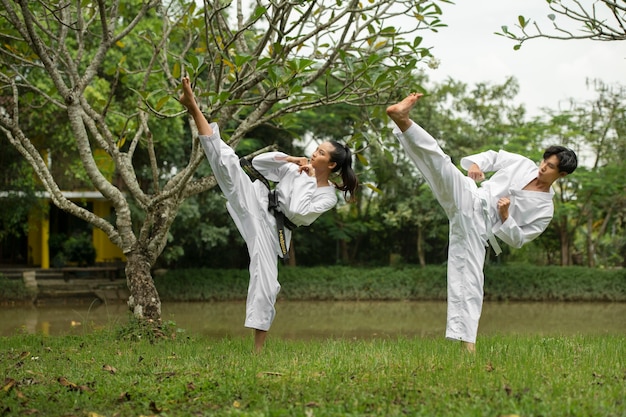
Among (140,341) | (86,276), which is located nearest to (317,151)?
(140,341)

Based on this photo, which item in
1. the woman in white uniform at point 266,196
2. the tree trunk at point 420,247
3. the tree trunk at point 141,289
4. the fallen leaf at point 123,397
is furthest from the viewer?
the tree trunk at point 420,247

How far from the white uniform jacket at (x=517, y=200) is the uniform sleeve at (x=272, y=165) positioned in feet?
4.16

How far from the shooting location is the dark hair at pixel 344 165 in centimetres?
548

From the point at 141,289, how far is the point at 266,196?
2.08 meters

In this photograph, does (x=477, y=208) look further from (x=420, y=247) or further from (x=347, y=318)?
(x=420, y=247)

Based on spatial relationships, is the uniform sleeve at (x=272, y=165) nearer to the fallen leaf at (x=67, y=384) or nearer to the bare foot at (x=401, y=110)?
the bare foot at (x=401, y=110)

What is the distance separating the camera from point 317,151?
5.50m

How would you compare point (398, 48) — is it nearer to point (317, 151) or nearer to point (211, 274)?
→ point (317, 151)

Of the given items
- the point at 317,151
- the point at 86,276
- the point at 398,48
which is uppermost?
the point at 398,48

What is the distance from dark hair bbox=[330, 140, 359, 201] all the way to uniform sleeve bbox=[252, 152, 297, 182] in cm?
31

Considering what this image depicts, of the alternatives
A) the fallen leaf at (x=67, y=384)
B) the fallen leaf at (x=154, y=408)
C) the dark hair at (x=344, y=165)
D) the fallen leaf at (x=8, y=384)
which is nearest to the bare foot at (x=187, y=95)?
the dark hair at (x=344, y=165)

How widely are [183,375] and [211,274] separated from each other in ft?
50.6

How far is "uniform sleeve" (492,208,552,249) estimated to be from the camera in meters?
5.05

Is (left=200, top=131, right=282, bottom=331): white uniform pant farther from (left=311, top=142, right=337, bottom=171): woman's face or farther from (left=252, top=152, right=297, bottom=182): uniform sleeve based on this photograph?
(left=311, top=142, right=337, bottom=171): woman's face
